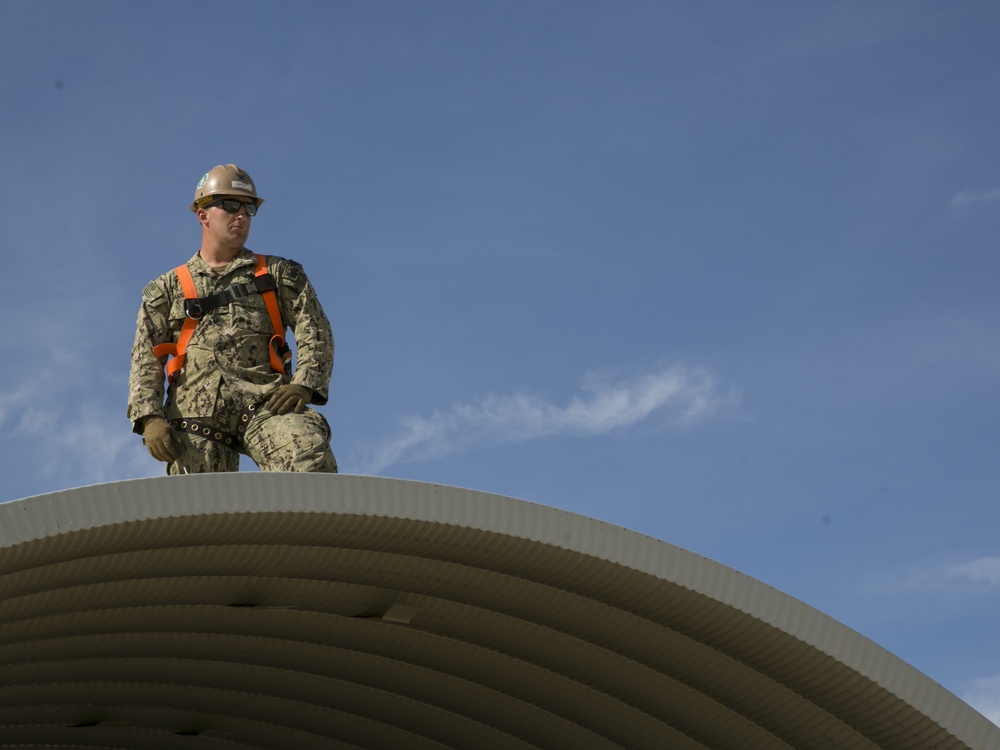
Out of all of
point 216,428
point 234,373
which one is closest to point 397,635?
point 216,428

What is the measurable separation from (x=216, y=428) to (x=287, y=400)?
22.6 inches

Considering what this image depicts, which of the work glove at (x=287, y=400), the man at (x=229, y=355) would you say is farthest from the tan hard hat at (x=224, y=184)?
the work glove at (x=287, y=400)

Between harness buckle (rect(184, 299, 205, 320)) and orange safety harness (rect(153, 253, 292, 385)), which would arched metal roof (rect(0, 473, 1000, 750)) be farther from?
harness buckle (rect(184, 299, 205, 320))

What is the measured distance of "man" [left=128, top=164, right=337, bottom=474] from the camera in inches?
418

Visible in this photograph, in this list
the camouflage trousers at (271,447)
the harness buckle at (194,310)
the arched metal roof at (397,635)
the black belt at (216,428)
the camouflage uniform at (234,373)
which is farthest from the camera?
the harness buckle at (194,310)

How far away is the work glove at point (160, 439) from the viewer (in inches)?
416

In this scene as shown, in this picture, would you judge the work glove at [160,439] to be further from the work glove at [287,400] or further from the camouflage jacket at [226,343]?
the work glove at [287,400]

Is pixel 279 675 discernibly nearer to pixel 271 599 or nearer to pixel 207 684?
pixel 207 684

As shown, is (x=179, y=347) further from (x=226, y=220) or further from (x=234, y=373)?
(x=226, y=220)

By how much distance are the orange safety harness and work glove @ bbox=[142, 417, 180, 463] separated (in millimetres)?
531

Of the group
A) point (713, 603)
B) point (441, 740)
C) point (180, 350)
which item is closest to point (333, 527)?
point (180, 350)

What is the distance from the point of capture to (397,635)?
13.2 m

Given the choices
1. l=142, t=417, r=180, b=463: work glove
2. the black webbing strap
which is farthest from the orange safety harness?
l=142, t=417, r=180, b=463: work glove

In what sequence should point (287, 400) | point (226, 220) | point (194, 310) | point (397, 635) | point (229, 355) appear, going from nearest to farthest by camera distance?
point (287, 400)
point (229, 355)
point (194, 310)
point (226, 220)
point (397, 635)
